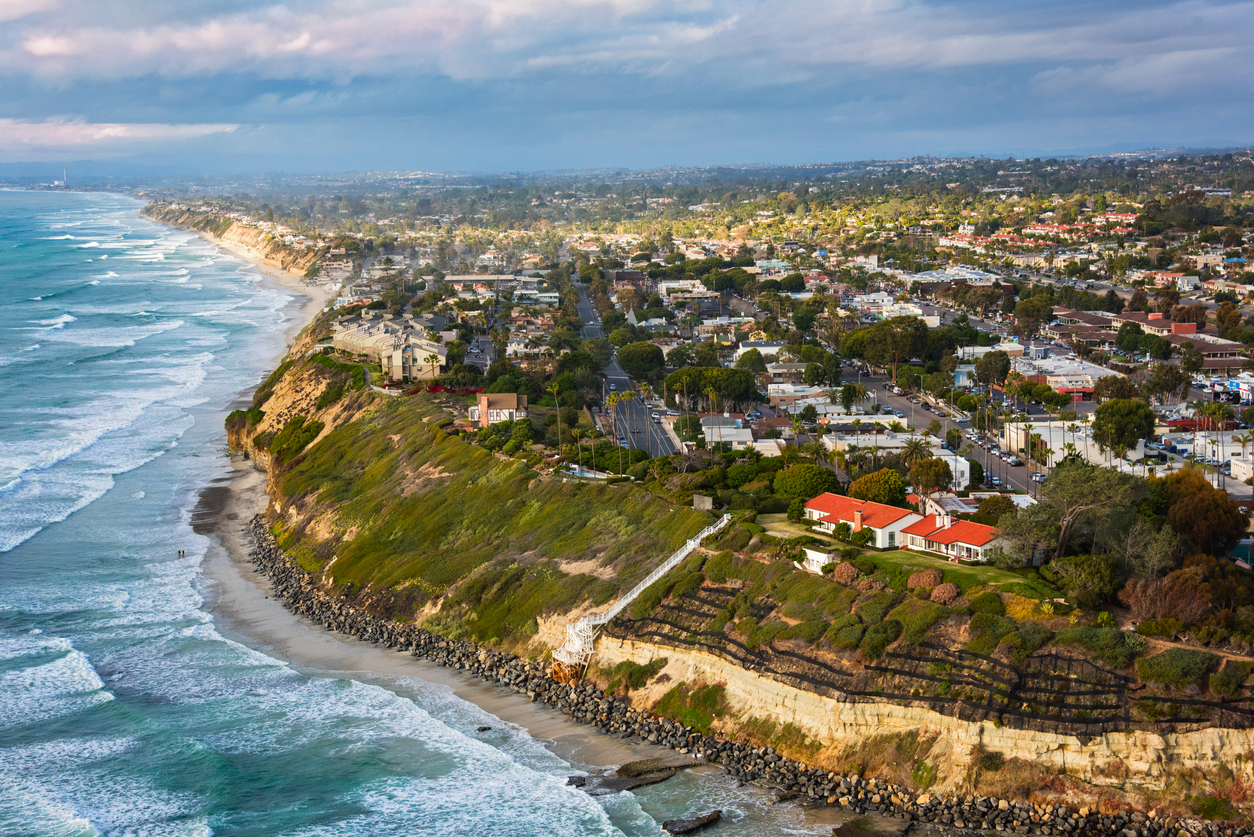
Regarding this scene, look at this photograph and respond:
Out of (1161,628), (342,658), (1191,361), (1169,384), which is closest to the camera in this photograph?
(1161,628)

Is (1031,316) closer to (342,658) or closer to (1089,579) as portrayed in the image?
(1089,579)

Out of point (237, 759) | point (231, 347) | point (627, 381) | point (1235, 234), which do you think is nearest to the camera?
point (237, 759)

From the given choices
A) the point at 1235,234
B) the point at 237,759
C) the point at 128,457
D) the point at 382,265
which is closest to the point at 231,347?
the point at 128,457

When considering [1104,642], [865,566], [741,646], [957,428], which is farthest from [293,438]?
[1104,642]

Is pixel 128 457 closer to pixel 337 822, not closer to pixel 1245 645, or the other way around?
pixel 337 822

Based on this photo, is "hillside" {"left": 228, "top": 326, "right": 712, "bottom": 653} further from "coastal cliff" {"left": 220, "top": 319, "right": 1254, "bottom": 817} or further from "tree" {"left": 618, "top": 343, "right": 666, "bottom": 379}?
"tree" {"left": 618, "top": 343, "right": 666, "bottom": 379}

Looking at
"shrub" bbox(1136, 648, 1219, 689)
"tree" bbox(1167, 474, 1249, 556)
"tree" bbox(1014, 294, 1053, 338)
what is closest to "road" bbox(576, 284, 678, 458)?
"tree" bbox(1167, 474, 1249, 556)

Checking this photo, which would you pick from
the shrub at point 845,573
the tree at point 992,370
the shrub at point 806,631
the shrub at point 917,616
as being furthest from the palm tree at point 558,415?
the tree at point 992,370
